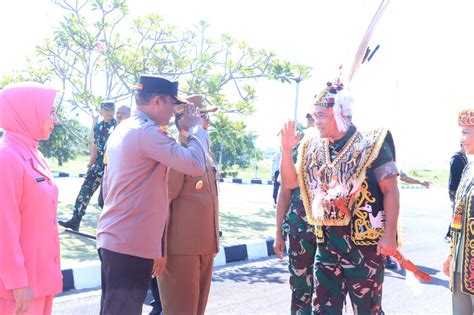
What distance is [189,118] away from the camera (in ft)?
11.0

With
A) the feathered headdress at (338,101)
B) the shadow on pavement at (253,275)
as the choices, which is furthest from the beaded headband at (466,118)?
the shadow on pavement at (253,275)

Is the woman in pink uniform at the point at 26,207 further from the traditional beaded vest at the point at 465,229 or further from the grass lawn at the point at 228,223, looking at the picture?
the grass lawn at the point at 228,223

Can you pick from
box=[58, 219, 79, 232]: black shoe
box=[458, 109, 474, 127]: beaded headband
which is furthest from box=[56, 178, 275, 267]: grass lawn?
box=[458, 109, 474, 127]: beaded headband

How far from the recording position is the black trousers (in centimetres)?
295

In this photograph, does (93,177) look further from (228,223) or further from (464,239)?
(464,239)

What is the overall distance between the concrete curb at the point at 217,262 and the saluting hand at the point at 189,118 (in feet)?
9.26

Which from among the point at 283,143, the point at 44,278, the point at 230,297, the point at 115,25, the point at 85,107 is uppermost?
the point at 115,25

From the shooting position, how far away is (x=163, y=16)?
10.2 metres

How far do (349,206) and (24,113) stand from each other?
197 cm

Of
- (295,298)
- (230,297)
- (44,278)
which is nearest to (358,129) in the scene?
(295,298)

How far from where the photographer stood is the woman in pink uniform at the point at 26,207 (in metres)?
2.44

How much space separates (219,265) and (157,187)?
4.01 metres

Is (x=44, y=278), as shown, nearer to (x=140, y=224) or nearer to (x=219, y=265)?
(x=140, y=224)

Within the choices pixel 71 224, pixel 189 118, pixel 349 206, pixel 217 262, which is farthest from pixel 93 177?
pixel 349 206
